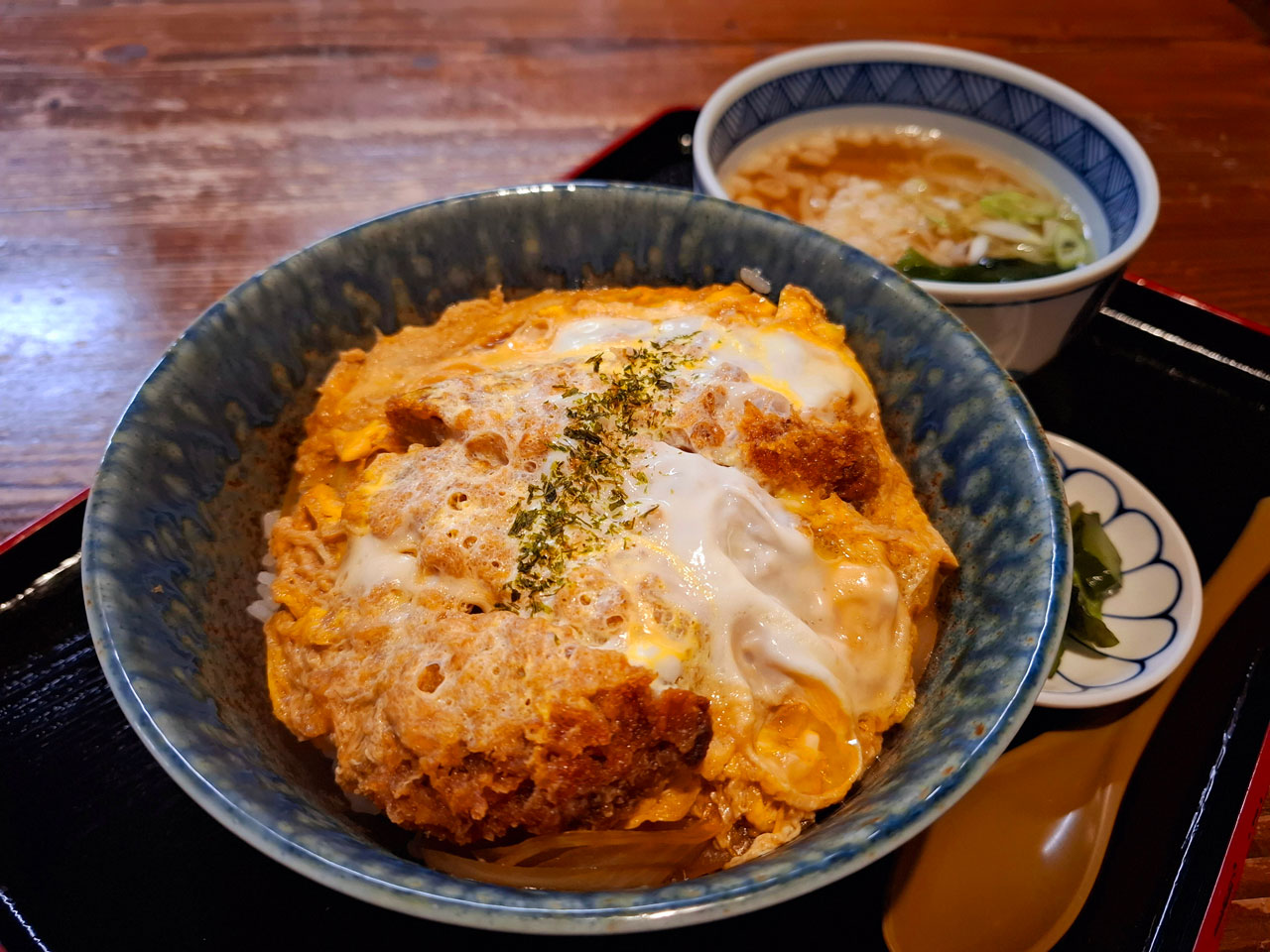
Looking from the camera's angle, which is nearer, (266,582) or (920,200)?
(266,582)

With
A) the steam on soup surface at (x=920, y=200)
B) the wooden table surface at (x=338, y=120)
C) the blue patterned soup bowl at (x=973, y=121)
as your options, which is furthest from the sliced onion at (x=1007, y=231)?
the wooden table surface at (x=338, y=120)

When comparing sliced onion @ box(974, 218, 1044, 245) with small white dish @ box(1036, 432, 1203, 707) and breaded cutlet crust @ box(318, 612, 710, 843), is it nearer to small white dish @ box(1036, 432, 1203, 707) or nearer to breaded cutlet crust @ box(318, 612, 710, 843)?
small white dish @ box(1036, 432, 1203, 707)

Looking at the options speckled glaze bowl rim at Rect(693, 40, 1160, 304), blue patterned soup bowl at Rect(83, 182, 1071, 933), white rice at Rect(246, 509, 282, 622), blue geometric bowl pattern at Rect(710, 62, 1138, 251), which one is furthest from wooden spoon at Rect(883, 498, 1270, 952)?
blue geometric bowl pattern at Rect(710, 62, 1138, 251)

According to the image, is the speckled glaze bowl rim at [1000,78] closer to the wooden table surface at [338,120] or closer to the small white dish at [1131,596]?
the small white dish at [1131,596]

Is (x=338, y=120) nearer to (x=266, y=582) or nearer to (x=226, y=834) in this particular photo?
(x=266, y=582)

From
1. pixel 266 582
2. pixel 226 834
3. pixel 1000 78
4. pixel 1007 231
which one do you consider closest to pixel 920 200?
pixel 1007 231

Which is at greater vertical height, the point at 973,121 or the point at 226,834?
the point at 973,121

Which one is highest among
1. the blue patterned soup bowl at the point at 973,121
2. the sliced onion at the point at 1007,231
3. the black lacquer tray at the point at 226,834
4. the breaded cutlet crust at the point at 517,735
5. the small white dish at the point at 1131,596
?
the blue patterned soup bowl at the point at 973,121
